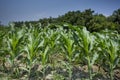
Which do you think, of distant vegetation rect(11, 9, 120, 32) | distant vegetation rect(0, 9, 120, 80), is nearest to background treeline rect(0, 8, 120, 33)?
distant vegetation rect(11, 9, 120, 32)

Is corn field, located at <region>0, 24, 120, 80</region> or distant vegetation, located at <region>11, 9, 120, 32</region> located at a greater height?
distant vegetation, located at <region>11, 9, 120, 32</region>

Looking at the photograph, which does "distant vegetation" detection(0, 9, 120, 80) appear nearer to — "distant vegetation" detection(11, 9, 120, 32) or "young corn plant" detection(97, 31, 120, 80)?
"young corn plant" detection(97, 31, 120, 80)

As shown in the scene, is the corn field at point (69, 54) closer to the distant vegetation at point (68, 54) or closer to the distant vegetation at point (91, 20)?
the distant vegetation at point (68, 54)

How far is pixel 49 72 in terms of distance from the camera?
556 centimetres

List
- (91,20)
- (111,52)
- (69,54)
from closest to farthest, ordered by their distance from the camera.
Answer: (111,52), (69,54), (91,20)

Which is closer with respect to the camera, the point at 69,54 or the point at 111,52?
the point at 111,52

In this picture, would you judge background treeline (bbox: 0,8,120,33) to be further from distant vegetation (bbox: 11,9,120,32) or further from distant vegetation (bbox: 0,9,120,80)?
distant vegetation (bbox: 0,9,120,80)

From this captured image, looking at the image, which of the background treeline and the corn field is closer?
the corn field

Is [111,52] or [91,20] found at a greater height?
[91,20]

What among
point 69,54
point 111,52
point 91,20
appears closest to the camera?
point 111,52

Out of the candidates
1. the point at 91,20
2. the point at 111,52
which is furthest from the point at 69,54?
the point at 91,20

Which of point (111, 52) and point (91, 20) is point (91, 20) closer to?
point (91, 20)

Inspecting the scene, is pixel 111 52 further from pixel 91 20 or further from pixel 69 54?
pixel 91 20

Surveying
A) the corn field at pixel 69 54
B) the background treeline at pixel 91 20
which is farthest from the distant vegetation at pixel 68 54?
the background treeline at pixel 91 20
